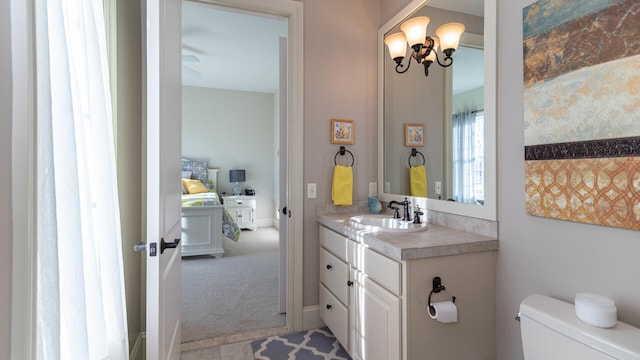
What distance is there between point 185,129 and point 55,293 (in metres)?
5.93

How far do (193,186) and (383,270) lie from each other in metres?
4.82

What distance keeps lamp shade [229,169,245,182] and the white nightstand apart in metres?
0.37

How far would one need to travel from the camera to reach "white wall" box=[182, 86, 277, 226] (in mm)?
6316

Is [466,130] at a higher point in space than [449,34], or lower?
lower

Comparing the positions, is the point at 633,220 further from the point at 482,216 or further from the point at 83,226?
the point at 83,226

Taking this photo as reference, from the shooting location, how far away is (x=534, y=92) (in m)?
1.34

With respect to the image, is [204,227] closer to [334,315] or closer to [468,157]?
[334,315]

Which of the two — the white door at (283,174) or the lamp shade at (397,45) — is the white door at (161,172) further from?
the lamp shade at (397,45)

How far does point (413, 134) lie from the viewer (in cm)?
223

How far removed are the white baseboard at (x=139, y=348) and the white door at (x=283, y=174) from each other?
103cm

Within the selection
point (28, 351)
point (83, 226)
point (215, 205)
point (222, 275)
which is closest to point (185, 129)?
point (215, 205)

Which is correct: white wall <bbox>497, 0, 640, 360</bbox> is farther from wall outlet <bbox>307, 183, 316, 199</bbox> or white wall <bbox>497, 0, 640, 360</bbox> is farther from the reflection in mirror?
wall outlet <bbox>307, 183, 316, 199</bbox>

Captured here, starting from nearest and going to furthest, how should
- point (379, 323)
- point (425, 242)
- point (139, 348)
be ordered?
1. point (425, 242)
2. point (379, 323)
3. point (139, 348)

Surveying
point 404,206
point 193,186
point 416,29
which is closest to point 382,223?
point 404,206
